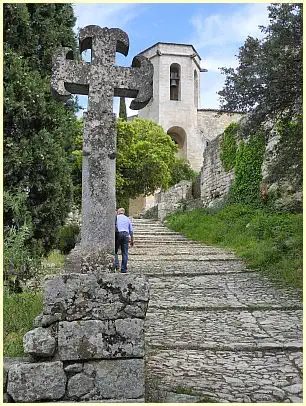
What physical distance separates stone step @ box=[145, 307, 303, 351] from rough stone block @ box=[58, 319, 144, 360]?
148 cm

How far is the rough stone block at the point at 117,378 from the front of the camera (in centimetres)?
336

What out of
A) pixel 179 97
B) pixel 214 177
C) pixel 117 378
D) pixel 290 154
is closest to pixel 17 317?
pixel 117 378

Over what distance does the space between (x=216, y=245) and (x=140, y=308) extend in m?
11.0

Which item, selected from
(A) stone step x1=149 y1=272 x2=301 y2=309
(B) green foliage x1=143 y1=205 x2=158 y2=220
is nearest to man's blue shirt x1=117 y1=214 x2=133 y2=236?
(A) stone step x1=149 y1=272 x2=301 y2=309

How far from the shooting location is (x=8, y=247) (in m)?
6.96

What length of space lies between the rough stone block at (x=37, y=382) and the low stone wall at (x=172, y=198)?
19683mm

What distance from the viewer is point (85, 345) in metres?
3.38

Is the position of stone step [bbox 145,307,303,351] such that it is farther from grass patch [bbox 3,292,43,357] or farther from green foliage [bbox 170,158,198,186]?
green foliage [bbox 170,158,198,186]

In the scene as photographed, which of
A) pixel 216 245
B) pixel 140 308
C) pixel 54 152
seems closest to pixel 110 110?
pixel 140 308

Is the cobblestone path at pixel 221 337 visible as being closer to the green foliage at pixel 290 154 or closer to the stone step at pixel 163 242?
the green foliage at pixel 290 154

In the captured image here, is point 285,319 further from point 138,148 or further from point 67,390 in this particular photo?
point 138,148

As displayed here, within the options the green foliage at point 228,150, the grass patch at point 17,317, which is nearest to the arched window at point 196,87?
the green foliage at point 228,150

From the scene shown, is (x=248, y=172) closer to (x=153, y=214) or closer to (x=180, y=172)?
(x=153, y=214)

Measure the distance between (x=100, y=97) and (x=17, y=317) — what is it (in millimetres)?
2513
